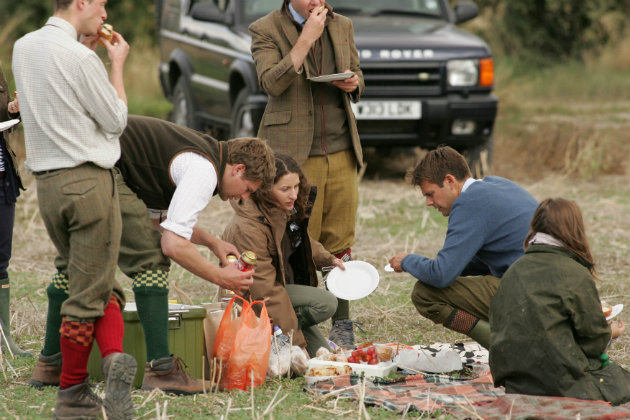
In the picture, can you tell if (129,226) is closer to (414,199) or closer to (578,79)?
(414,199)

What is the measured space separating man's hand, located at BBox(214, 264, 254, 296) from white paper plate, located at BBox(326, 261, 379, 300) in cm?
90

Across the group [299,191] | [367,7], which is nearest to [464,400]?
[299,191]

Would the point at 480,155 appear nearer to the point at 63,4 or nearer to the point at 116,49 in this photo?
the point at 116,49

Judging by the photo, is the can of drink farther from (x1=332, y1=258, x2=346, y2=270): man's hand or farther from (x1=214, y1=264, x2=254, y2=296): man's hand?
(x1=332, y1=258, x2=346, y2=270): man's hand

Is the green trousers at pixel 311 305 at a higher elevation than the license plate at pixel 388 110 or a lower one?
higher

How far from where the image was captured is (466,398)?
171 inches

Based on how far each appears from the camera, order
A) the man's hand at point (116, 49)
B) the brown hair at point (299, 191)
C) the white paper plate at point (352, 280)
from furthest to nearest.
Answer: the white paper plate at point (352, 280)
the brown hair at point (299, 191)
the man's hand at point (116, 49)

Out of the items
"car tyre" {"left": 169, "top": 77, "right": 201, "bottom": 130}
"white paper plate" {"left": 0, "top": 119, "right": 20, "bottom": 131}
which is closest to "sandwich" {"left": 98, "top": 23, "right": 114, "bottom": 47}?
"white paper plate" {"left": 0, "top": 119, "right": 20, "bottom": 131}

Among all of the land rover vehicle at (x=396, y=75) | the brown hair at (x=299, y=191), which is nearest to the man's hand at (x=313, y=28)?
the brown hair at (x=299, y=191)

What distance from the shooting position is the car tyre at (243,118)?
9.56 metres

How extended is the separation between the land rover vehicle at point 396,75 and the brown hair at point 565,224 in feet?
18.1

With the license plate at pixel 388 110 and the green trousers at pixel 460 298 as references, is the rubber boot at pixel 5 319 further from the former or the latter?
the license plate at pixel 388 110

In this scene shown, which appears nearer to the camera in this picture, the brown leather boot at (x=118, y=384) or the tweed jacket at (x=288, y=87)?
the brown leather boot at (x=118, y=384)

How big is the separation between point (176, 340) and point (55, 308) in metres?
0.60
